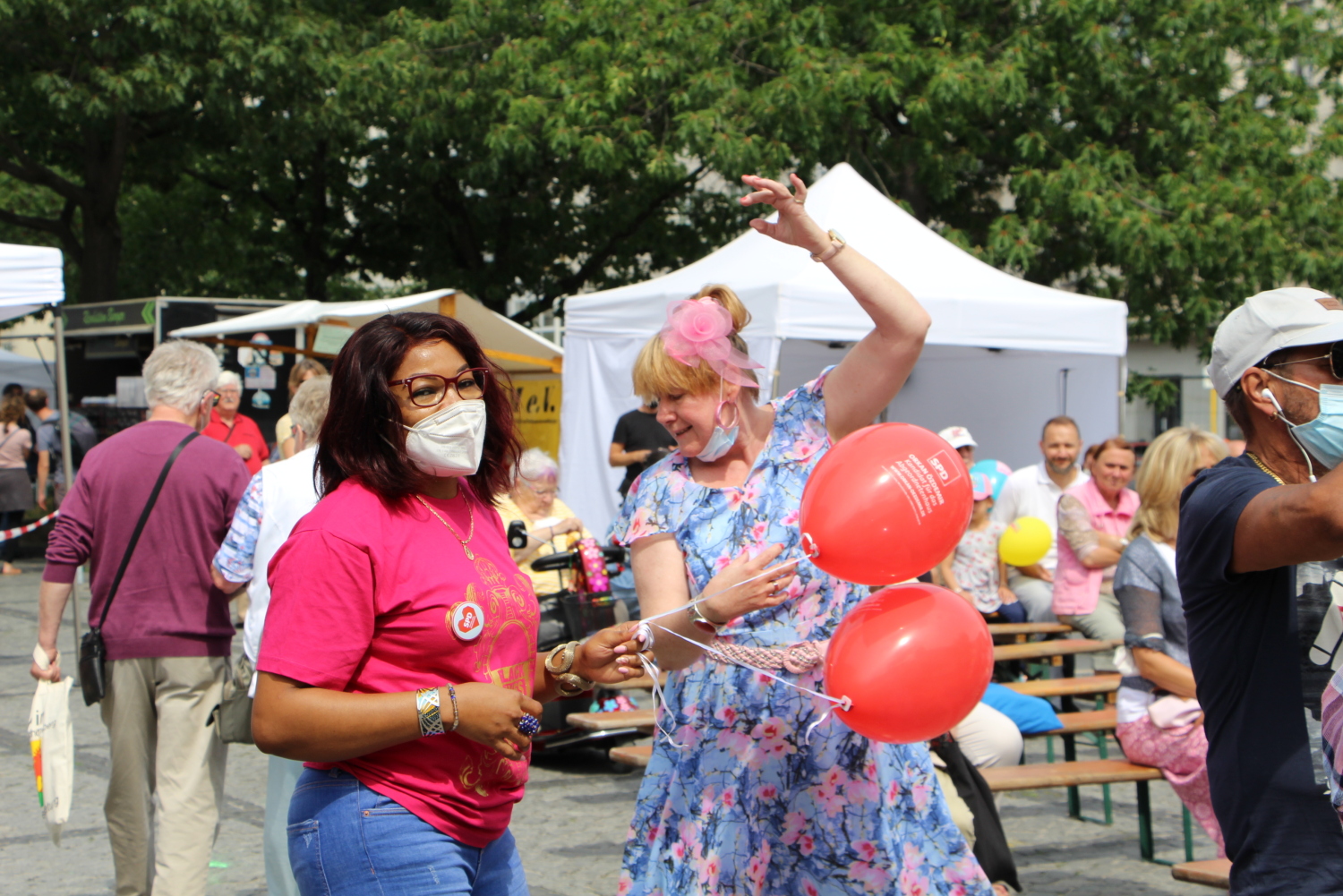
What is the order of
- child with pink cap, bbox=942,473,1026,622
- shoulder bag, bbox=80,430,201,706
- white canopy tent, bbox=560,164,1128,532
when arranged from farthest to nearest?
white canopy tent, bbox=560,164,1128,532, child with pink cap, bbox=942,473,1026,622, shoulder bag, bbox=80,430,201,706

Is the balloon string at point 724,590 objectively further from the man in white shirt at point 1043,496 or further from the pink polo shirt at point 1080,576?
the man in white shirt at point 1043,496

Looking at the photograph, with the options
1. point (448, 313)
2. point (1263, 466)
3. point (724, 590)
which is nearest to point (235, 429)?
point (448, 313)

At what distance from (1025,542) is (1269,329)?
19.0 feet

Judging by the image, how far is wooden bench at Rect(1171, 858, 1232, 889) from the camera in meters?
3.84

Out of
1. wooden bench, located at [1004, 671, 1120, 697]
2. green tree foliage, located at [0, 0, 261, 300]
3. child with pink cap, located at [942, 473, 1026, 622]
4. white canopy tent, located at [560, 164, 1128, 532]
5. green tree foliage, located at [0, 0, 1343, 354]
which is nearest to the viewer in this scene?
wooden bench, located at [1004, 671, 1120, 697]

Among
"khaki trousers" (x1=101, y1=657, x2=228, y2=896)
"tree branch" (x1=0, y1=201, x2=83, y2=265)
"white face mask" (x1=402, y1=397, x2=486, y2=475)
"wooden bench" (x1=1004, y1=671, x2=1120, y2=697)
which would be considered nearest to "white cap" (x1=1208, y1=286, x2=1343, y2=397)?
"white face mask" (x1=402, y1=397, x2=486, y2=475)

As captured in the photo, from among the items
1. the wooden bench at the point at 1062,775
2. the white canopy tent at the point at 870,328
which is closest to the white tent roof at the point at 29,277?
the white canopy tent at the point at 870,328

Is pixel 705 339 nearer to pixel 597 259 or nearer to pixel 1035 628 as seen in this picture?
pixel 1035 628

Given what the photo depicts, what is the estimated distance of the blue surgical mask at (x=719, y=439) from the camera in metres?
2.84

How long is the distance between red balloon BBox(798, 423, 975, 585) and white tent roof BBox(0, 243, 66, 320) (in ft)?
16.2

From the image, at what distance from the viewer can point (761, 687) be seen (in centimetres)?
279

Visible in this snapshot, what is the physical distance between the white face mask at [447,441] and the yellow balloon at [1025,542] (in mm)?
6076

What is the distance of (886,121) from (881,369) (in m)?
11.3

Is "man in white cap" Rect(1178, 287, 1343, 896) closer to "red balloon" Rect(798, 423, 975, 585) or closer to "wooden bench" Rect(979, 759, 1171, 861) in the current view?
"red balloon" Rect(798, 423, 975, 585)
